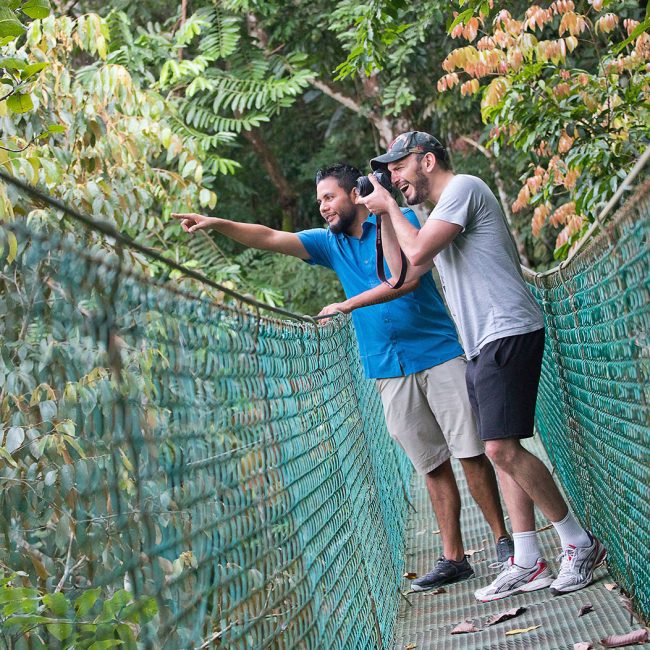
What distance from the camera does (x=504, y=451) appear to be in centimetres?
360

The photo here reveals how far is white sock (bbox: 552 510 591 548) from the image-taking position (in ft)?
11.7

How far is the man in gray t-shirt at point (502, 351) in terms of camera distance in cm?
359

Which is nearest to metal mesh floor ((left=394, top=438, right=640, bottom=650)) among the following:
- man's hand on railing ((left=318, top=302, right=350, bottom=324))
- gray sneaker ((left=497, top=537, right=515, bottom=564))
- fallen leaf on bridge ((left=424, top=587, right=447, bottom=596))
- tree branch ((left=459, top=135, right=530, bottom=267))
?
fallen leaf on bridge ((left=424, top=587, right=447, bottom=596))

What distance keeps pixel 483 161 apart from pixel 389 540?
29.0 feet

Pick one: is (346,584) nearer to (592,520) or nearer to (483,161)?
(592,520)

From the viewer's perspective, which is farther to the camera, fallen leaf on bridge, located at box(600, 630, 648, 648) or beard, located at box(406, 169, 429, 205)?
beard, located at box(406, 169, 429, 205)

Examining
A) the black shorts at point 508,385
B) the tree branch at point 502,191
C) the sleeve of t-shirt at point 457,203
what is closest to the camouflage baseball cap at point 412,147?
the sleeve of t-shirt at point 457,203

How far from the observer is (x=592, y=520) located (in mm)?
3902

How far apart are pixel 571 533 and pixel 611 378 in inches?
36.3

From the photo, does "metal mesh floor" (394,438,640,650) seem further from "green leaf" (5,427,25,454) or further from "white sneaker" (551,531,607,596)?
"green leaf" (5,427,25,454)

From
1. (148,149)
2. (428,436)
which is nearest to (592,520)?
(428,436)

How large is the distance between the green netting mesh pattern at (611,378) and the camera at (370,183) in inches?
28.7

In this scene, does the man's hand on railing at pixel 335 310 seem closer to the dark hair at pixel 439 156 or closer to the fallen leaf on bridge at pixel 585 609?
the dark hair at pixel 439 156

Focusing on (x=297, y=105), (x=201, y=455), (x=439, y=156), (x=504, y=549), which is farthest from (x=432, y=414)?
(x=297, y=105)
